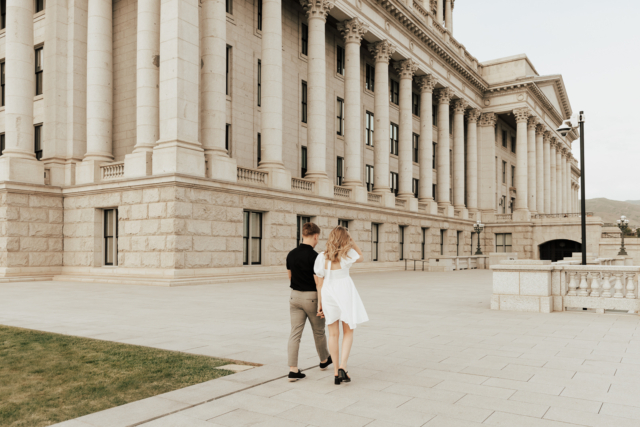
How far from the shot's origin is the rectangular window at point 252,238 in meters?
25.7

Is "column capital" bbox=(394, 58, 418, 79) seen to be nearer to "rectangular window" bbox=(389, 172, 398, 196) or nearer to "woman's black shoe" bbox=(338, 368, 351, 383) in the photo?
"rectangular window" bbox=(389, 172, 398, 196)

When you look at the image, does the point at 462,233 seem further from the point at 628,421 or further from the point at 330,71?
the point at 628,421

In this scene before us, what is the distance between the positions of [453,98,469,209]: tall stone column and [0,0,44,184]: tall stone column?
3786cm

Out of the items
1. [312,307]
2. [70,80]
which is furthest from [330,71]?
[312,307]

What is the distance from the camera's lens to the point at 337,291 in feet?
21.4

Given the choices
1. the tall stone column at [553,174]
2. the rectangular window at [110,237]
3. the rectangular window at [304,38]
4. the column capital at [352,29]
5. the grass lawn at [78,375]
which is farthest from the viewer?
the tall stone column at [553,174]

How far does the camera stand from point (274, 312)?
1324 cm

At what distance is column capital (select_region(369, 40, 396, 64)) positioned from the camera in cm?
3825

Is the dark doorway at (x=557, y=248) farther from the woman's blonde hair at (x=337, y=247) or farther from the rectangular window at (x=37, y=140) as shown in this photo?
the woman's blonde hair at (x=337, y=247)

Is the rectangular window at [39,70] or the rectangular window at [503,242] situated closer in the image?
the rectangular window at [39,70]

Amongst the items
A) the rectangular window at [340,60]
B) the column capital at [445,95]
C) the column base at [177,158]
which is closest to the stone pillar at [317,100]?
the rectangular window at [340,60]

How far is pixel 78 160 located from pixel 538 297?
73.7 ft

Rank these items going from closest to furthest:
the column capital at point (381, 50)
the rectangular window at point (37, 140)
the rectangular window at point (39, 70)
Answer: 1. the rectangular window at point (37, 140)
2. the rectangular window at point (39, 70)
3. the column capital at point (381, 50)

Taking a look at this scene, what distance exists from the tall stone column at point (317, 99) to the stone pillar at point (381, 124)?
7526 mm
